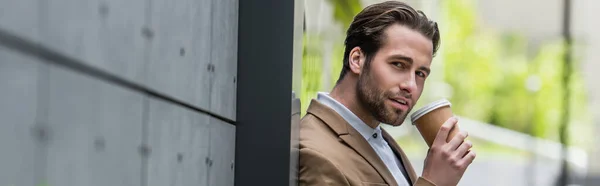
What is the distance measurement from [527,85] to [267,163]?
9943 millimetres

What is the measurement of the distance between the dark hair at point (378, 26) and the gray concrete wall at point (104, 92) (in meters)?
1.38

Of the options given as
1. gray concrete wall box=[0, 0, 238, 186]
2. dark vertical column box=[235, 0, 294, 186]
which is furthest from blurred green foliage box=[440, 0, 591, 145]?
gray concrete wall box=[0, 0, 238, 186]

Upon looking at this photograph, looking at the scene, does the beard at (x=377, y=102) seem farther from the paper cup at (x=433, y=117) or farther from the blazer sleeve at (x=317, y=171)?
the blazer sleeve at (x=317, y=171)

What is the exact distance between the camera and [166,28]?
99 cm

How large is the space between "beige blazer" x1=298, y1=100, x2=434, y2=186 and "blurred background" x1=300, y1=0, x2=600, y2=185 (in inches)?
315

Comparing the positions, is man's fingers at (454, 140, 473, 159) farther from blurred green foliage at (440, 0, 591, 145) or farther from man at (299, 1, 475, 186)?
blurred green foliage at (440, 0, 591, 145)

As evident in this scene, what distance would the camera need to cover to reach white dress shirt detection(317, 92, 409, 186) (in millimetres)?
2527

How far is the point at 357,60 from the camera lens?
270 cm

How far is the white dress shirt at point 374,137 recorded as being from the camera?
99.5 inches

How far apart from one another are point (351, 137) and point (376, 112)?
13 centimetres

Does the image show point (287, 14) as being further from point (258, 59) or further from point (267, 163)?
point (267, 163)

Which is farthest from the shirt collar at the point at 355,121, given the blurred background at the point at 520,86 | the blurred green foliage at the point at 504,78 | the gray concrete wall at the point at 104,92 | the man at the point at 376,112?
the blurred green foliage at the point at 504,78

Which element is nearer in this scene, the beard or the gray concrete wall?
the gray concrete wall

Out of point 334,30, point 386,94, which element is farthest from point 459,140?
point 334,30
